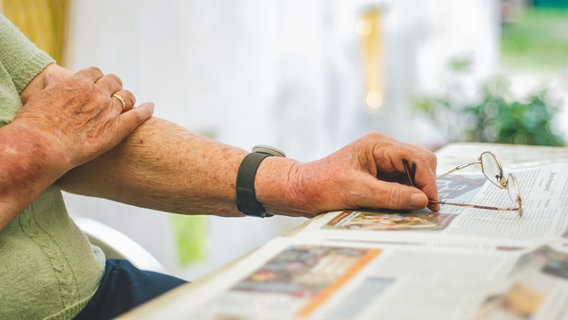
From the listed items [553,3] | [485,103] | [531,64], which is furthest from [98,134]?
[553,3]

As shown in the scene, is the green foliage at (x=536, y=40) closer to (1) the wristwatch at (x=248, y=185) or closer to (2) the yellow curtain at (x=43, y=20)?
(2) the yellow curtain at (x=43, y=20)

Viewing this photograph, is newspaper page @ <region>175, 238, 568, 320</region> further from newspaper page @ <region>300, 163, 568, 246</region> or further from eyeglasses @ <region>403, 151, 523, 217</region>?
eyeglasses @ <region>403, 151, 523, 217</region>

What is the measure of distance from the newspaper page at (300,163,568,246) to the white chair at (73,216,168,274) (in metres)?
0.39

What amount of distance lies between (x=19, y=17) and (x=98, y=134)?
822mm

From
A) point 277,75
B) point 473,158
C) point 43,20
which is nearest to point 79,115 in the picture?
point 473,158

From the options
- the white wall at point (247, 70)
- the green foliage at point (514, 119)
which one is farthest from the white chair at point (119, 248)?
the green foliage at point (514, 119)

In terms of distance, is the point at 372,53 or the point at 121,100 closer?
the point at 121,100

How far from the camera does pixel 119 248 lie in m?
1.33

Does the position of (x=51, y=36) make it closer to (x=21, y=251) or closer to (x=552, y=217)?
(x=21, y=251)

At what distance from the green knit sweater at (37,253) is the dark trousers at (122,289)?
0.02 metres

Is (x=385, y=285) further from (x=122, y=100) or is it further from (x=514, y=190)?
(x=122, y=100)

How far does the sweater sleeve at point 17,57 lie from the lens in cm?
124

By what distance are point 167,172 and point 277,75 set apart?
2.07 meters

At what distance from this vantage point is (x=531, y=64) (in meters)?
7.55
